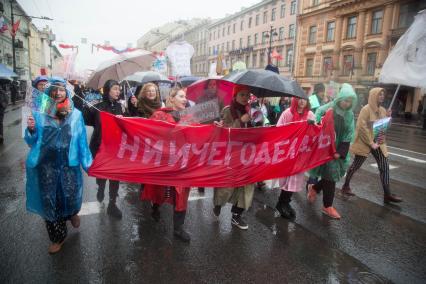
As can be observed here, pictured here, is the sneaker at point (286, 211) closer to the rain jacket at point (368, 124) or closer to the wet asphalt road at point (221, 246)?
the wet asphalt road at point (221, 246)

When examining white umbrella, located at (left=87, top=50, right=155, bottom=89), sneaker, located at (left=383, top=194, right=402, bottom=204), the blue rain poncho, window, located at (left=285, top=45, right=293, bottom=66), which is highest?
window, located at (left=285, top=45, right=293, bottom=66)

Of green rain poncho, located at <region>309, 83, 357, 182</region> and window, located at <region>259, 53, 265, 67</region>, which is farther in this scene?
window, located at <region>259, 53, 265, 67</region>

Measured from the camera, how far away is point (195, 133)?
349 cm

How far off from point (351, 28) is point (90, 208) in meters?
36.4

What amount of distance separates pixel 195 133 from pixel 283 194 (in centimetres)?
173

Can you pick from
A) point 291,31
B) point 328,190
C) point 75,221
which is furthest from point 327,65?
point 75,221

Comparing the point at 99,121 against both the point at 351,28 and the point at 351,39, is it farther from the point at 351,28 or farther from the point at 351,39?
the point at 351,28

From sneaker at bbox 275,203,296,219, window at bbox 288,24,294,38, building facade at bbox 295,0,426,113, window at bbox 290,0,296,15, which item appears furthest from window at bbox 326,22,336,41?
sneaker at bbox 275,203,296,219

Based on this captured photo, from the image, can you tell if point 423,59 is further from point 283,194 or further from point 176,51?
point 176,51

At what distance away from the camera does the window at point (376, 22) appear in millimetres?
30312

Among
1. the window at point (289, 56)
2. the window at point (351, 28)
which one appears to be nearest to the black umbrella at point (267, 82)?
the window at point (351, 28)

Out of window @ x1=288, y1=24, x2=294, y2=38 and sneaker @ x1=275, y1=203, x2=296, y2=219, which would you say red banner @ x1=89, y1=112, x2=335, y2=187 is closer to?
sneaker @ x1=275, y1=203, x2=296, y2=219

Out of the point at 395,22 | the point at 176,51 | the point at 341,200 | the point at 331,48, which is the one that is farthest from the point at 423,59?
the point at 331,48

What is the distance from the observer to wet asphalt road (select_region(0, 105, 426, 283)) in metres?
2.85
